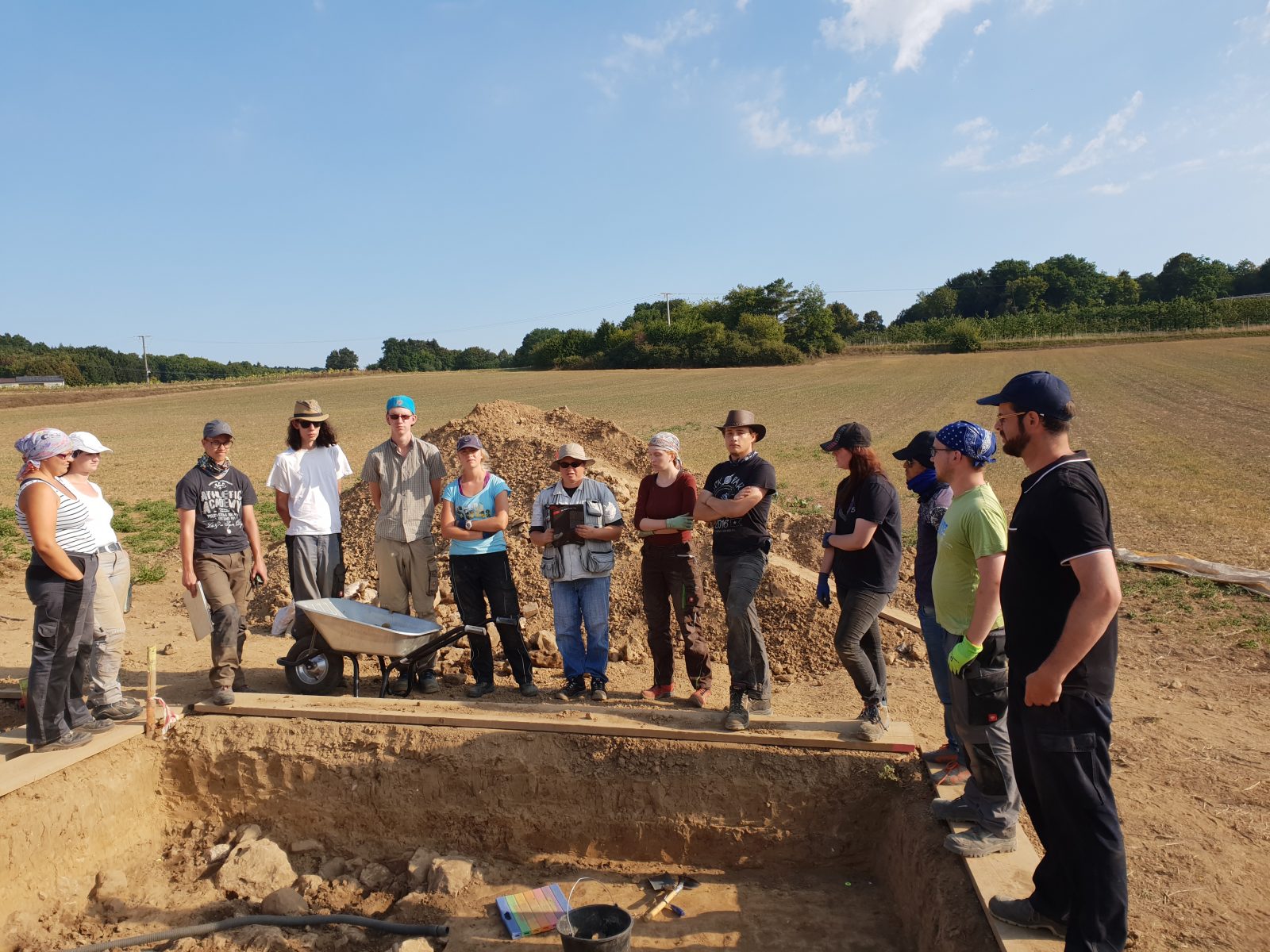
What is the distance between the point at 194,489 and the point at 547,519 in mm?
2232

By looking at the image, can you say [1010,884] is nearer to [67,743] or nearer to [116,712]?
[67,743]

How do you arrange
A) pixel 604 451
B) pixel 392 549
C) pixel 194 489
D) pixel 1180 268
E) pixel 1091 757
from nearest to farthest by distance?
pixel 1091 757 < pixel 194 489 < pixel 392 549 < pixel 604 451 < pixel 1180 268

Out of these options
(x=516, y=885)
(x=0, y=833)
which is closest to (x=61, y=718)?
(x=0, y=833)

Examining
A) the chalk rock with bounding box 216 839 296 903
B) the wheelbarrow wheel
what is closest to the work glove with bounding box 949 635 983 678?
the chalk rock with bounding box 216 839 296 903

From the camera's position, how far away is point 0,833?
13.4 ft

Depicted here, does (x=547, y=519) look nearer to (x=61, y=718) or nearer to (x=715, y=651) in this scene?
(x=715, y=651)

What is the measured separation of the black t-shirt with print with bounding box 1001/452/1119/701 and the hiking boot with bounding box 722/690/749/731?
2.00m

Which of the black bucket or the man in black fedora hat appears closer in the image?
the black bucket

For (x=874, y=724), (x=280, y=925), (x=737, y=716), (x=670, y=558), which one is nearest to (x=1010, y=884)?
(x=874, y=724)

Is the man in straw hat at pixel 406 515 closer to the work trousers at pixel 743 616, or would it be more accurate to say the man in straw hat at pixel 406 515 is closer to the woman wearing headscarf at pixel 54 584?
the woman wearing headscarf at pixel 54 584

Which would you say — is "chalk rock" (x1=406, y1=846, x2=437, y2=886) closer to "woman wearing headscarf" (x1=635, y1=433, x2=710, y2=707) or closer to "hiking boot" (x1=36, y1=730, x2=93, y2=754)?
"woman wearing headscarf" (x1=635, y1=433, x2=710, y2=707)

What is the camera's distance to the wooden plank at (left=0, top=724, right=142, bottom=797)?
13.8 ft

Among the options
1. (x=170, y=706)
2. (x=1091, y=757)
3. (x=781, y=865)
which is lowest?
(x=781, y=865)

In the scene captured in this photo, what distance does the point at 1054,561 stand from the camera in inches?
103
